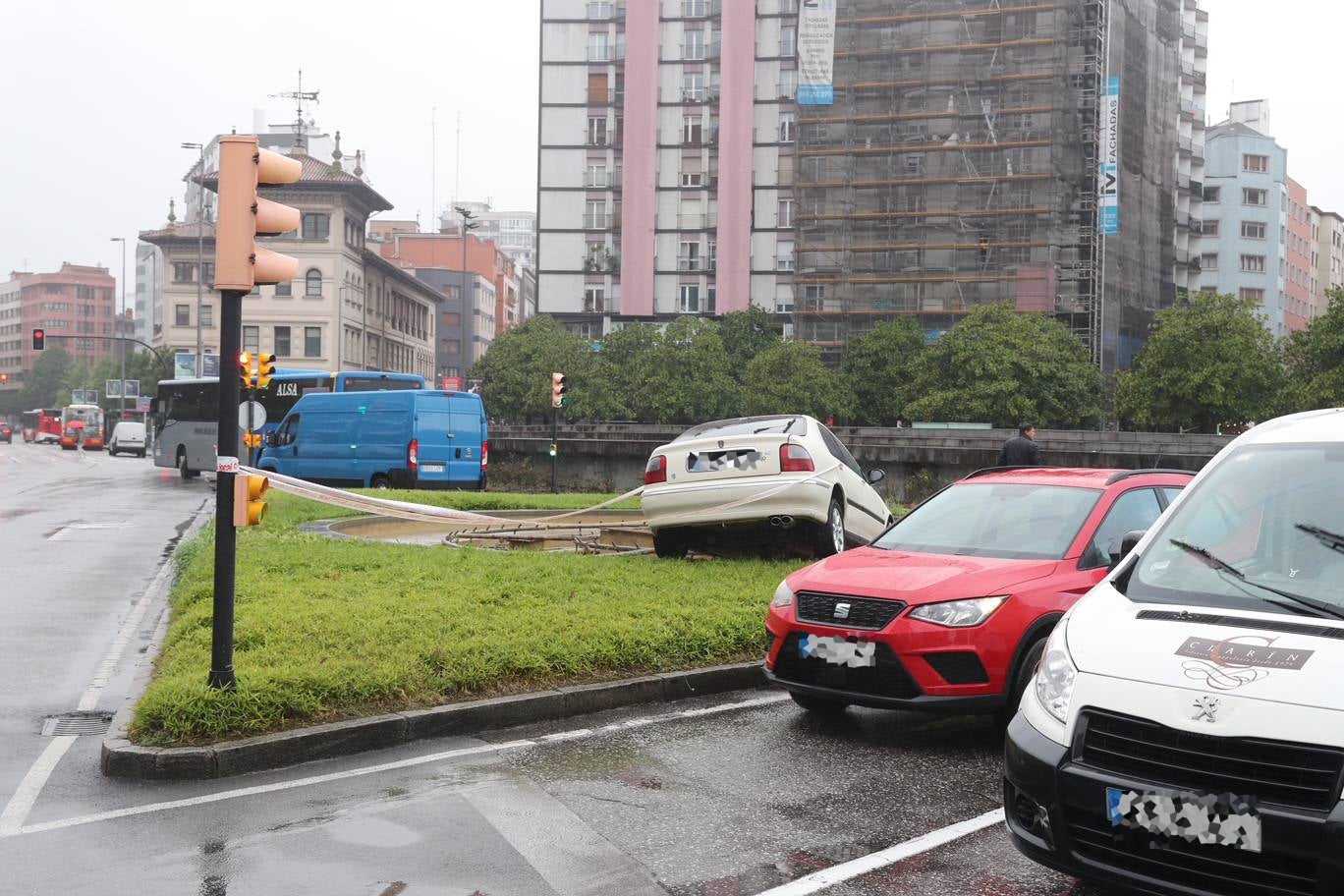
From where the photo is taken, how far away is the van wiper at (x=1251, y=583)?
423 cm

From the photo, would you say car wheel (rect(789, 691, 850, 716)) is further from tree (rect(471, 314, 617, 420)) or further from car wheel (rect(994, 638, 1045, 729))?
tree (rect(471, 314, 617, 420))

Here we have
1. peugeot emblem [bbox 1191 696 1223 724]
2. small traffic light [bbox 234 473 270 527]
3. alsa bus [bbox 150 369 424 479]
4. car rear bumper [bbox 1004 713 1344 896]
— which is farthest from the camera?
alsa bus [bbox 150 369 424 479]

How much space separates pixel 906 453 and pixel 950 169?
112 feet

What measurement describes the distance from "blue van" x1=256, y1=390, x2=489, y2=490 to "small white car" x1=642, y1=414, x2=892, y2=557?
17.0 meters

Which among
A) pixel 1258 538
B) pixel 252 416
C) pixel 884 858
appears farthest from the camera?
pixel 252 416

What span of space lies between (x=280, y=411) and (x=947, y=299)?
41429 millimetres

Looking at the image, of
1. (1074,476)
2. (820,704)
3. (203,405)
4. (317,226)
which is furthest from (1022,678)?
(317,226)

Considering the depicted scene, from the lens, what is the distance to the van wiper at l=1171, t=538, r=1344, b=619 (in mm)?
4230

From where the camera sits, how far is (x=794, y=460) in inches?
505

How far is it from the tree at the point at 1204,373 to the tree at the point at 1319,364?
0.93 meters

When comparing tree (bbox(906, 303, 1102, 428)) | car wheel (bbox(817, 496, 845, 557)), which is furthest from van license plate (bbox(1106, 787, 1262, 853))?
tree (bbox(906, 303, 1102, 428))

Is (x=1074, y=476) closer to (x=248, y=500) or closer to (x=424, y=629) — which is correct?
(x=424, y=629)

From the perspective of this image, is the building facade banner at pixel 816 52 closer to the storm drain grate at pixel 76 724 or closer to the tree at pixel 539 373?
the tree at pixel 539 373

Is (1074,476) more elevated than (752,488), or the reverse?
(1074,476)
